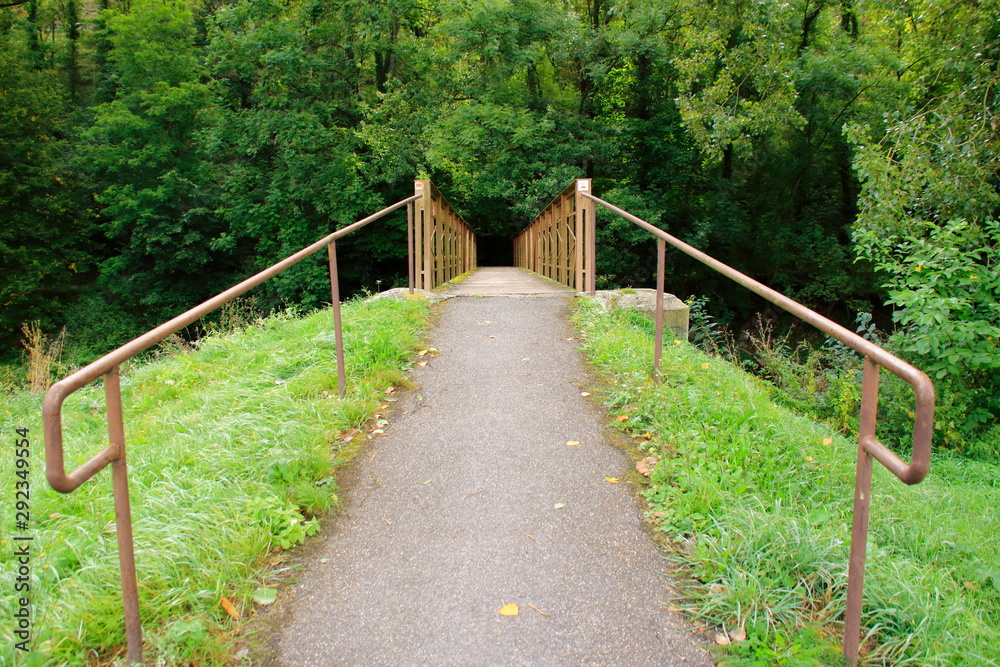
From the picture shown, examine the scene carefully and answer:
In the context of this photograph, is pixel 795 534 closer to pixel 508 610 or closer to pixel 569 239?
pixel 508 610

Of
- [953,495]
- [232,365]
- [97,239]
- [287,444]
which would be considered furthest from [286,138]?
[953,495]

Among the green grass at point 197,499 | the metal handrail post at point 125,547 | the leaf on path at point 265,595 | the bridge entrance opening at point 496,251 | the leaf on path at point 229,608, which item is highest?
the metal handrail post at point 125,547

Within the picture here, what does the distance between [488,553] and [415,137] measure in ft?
56.1

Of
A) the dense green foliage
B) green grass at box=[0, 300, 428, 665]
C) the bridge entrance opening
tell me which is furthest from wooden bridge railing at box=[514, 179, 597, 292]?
the bridge entrance opening

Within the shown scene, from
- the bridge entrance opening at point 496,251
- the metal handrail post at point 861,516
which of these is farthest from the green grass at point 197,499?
the bridge entrance opening at point 496,251

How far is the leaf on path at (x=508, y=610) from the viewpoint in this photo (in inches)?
84.8

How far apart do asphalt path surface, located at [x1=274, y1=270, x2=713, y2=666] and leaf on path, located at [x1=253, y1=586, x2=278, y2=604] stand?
0.07 metres

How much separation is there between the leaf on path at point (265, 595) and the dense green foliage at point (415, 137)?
12337mm

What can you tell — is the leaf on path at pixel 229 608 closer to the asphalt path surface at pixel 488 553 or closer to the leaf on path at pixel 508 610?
the asphalt path surface at pixel 488 553

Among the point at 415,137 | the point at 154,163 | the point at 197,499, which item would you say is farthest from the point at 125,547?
the point at 154,163

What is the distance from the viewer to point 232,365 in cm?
514

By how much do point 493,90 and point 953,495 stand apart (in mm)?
15252

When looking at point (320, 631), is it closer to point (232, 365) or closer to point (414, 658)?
point (414, 658)

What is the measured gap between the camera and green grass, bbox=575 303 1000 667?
76.9 inches
